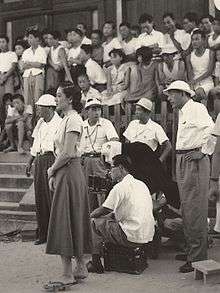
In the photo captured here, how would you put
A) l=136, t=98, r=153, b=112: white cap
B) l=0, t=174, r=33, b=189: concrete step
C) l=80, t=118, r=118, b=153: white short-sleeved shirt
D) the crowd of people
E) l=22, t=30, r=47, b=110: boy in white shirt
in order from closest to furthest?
1. the crowd of people
2. l=136, t=98, r=153, b=112: white cap
3. l=80, t=118, r=118, b=153: white short-sleeved shirt
4. l=0, t=174, r=33, b=189: concrete step
5. l=22, t=30, r=47, b=110: boy in white shirt

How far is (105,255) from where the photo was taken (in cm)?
700

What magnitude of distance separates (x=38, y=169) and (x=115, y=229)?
220 cm

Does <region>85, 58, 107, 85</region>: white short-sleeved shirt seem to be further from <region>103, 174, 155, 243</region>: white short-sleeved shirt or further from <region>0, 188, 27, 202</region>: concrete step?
<region>103, 174, 155, 243</region>: white short-sleeved shirt

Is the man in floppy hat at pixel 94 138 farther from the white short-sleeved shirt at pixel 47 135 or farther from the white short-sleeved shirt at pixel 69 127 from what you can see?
the white short-sleeved shirt at pixel 69 127

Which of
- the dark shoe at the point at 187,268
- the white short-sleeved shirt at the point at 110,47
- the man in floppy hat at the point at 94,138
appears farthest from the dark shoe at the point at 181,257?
the white short-sleeved shirt at the point at 110,47

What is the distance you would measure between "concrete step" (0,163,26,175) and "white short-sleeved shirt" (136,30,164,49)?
291cm

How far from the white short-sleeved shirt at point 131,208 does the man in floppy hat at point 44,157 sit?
2.02 meters

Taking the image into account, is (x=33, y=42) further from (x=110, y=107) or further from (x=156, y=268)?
(x=156, y=268)

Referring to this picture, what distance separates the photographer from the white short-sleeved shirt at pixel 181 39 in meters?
10.9

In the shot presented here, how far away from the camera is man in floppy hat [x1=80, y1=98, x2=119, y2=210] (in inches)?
338

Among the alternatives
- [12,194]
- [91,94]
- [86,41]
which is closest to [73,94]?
[91,94]

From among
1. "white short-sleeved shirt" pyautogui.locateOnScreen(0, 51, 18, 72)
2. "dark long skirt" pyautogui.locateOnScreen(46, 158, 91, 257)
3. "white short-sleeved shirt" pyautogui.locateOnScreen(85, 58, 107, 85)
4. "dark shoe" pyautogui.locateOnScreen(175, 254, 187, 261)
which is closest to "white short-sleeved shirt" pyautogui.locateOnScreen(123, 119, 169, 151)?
"dark shoe" pyautogui.locateOnScreen(175, 254, 187, 261)

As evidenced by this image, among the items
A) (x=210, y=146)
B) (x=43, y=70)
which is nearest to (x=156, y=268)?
(x=210, y=146)

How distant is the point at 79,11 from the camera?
14.1 m
